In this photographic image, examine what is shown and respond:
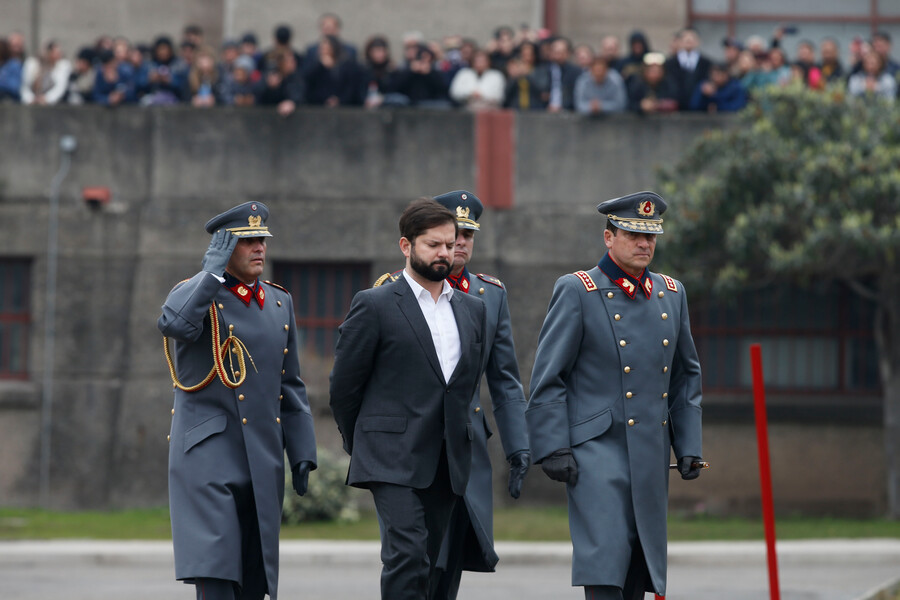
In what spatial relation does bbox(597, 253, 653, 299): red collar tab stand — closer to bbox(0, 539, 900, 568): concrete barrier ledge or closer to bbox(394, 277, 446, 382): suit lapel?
bbox(394, 277, 446, 382): suit lapel

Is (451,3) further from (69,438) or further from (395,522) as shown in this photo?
(395,522)

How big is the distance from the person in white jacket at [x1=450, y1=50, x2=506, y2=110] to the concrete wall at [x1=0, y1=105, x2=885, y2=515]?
0.23m

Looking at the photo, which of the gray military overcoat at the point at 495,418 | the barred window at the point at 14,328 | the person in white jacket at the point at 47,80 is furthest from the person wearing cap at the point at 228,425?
the person in white jacket at the point at 47,80

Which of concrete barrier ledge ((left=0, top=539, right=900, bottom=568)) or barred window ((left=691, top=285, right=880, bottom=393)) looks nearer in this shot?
concrete barrier ledge ((left=0, top=539, right=900, bottom=568))

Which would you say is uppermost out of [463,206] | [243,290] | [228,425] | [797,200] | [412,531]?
[797,200]

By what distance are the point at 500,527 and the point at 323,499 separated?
187cm

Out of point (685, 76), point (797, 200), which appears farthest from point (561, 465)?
point (685, 76)

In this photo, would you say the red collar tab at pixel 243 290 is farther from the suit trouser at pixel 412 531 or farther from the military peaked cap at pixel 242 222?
the suit trouser at pixel 412 531

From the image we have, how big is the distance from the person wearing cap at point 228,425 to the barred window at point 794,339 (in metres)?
11.5

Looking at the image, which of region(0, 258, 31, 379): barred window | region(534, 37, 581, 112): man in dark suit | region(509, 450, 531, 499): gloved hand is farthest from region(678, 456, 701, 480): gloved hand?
region(0, 258, 31, 379): barred window

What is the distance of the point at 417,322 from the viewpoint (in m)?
7.20

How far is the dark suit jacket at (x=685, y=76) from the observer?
60.0ft

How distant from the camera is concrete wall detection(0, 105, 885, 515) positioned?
18281mm

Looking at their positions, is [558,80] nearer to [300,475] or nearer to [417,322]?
[300,475]
